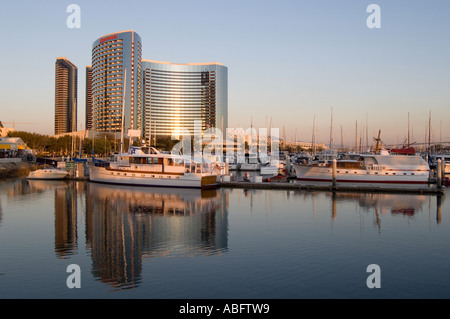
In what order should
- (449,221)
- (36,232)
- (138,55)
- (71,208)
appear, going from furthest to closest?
(138,55)
(71,208)
(449,221)
(36,232)

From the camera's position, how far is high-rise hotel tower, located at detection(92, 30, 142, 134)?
17725cm

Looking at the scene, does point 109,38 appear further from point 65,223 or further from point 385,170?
point 65,223

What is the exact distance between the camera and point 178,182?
43000 mm

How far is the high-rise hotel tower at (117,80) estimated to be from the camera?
17725cm

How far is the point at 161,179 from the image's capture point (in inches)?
1709

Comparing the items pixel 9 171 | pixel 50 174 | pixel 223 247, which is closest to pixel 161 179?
pixel 50 174

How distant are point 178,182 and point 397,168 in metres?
30.9

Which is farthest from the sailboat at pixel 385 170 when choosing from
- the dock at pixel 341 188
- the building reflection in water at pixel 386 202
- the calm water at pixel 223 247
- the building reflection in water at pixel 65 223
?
the building reflection in water at pixel 65 223

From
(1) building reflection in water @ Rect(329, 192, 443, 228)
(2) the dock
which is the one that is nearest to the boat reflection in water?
(2) the dock

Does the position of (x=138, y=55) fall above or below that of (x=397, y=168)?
above

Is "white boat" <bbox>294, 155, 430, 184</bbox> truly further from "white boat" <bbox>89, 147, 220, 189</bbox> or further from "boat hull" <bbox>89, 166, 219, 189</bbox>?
"boat hull" <bbox>89, 166, 219, 189</bbox>

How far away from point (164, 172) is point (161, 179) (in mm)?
940
